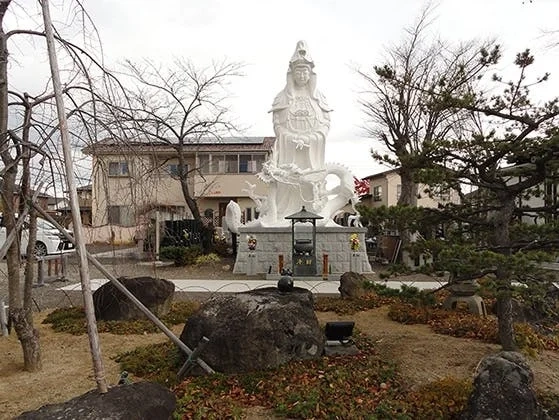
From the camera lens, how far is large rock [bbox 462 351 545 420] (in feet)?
11.1

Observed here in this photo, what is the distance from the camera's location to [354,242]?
1433 cm

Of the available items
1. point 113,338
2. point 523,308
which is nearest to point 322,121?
point 523,308

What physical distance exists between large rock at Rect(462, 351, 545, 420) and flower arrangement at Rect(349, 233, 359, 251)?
10631mm

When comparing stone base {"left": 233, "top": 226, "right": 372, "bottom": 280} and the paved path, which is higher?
stone base {"left": 233, "top": 226, "right": 372, "bottom": 280}

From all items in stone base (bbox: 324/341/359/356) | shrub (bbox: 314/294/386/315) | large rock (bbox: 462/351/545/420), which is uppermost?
large rock (bbox: 462/351/545/420)

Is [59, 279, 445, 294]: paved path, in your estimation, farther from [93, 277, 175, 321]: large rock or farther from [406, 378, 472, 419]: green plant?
[406, 378, 472, 419]: green plant

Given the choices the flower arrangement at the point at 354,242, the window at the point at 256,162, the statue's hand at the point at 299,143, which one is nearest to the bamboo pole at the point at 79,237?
the flower arrangement at the point at 354,242

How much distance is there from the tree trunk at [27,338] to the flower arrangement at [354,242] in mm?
10374

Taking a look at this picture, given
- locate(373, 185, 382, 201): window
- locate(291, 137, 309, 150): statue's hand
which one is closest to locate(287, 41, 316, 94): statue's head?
locate(291, 137, 309, 150): statue's hand

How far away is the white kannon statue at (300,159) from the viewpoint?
1530cm

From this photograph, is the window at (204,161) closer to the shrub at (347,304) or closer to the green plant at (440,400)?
the shrub at (347,304)

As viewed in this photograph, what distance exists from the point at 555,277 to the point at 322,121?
1234 cm

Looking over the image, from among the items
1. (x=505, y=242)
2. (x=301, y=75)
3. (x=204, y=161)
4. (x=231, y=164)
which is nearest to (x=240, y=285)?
(x=505, y=242)

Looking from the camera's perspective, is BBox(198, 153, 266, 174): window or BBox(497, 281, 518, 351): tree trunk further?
BBox(198, 153, 266, 174): window
